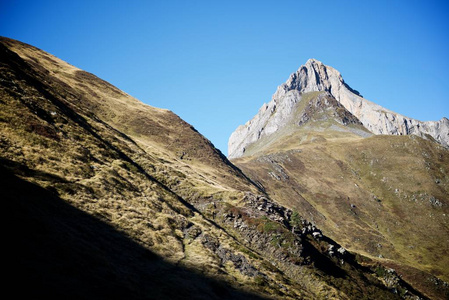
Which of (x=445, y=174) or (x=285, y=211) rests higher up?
(x=445, y=174)

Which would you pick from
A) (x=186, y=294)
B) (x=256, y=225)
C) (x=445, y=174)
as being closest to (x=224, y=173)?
(x=256, y=225)

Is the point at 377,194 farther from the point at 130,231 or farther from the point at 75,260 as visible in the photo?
the point at 75,260

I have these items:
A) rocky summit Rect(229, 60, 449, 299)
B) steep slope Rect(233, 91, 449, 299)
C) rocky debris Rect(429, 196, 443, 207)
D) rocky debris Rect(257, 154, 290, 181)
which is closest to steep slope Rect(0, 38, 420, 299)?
steep slope Rect(233, 91, 449, 299)

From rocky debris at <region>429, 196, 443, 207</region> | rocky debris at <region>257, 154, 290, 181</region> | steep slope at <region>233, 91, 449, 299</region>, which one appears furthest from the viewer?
rocky debris at <region>257, 154, 290, 181</region>

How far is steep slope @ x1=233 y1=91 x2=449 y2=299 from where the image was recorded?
93750 millimetres

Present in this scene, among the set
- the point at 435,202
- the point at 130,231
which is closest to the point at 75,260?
the point at 130,231

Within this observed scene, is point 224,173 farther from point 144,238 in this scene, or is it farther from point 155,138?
point 144,238

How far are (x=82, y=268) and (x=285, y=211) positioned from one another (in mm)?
43003

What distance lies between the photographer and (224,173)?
84375 millimetres

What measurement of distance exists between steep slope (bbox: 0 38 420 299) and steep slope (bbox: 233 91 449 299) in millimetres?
42363

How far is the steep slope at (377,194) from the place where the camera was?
9375 cm

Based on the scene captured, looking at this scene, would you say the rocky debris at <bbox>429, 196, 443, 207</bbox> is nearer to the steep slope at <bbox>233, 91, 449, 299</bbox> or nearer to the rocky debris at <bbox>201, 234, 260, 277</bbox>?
the steep slope at <bbox>233, 91, 449, 299</bbox>

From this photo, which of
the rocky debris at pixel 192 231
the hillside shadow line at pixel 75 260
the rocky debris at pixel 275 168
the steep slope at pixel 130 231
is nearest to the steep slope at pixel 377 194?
the rocky debris at pixel 275 168

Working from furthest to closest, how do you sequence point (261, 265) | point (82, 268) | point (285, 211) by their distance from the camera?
point (285, 211), point (261, 265), point (82, 268)
